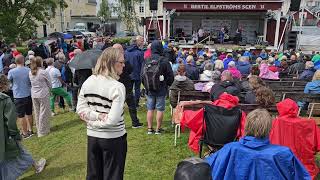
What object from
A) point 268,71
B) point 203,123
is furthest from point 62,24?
point 203,123

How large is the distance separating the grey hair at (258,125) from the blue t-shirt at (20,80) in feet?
16.8

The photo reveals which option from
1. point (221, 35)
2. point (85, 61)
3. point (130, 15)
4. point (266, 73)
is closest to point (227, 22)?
point (221, 35)

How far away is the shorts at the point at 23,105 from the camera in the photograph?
7.11 metres

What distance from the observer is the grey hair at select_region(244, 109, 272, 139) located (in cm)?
316

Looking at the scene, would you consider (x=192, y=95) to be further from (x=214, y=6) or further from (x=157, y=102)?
(x=214, y=6)

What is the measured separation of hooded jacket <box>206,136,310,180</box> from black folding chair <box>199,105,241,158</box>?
1.38 m

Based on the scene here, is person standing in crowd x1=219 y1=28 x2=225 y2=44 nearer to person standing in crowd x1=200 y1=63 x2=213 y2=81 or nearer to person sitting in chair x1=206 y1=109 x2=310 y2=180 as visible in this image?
person standing in crowd x1=200 y1=63 x2=213 y2=81

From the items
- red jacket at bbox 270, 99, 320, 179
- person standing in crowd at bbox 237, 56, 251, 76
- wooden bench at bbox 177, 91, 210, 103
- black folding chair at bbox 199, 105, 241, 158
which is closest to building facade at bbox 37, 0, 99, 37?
person standing in crowd at bbox 237, 56, 251, 76

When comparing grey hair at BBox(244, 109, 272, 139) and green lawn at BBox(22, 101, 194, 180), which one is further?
green lawn at BBox(22, 101, 194, 180)

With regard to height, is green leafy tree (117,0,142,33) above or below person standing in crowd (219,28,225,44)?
above

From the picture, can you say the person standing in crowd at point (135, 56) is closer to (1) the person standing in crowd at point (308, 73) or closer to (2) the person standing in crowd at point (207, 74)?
(2) the person standing in crowd at point (207, 74)

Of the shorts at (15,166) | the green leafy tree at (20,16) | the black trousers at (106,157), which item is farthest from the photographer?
the green leafy tree at (20,16)

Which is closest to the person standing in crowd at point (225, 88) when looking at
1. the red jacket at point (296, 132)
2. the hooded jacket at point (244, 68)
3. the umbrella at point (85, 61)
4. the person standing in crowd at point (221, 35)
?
the red jacket at point (296, 132)

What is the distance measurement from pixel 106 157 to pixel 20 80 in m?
4.20
